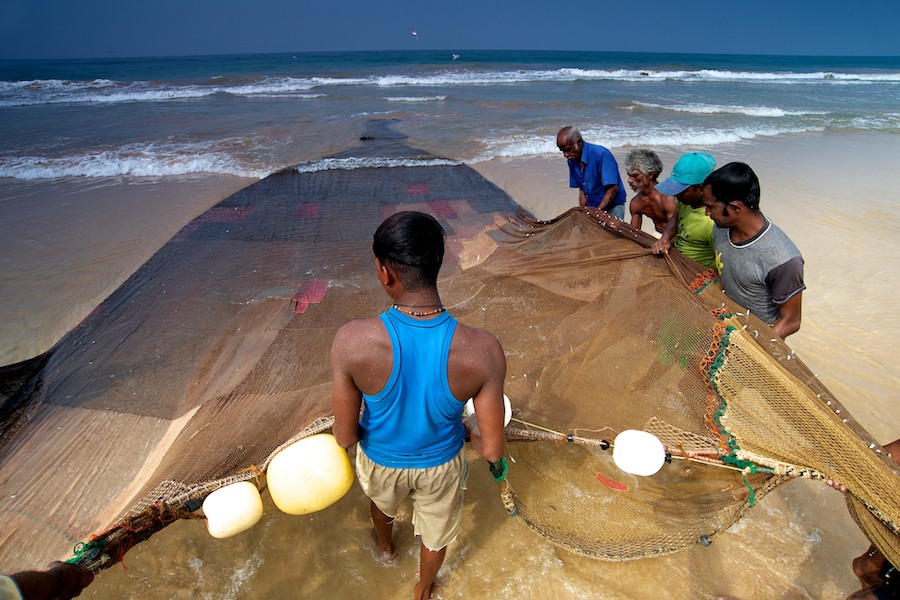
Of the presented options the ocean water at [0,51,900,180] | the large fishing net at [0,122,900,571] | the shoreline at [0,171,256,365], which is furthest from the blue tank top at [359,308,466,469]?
the ocean water at [0,51,900,180]

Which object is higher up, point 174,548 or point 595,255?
point 595,255

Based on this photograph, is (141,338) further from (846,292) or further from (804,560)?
(846,292)

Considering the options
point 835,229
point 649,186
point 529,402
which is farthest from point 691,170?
point 835,229

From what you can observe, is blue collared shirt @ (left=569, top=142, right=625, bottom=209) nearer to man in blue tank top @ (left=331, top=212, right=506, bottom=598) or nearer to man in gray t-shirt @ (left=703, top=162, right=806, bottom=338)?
man in gray t-shirt @ (left=703, top=162, right=806, bottom=338)

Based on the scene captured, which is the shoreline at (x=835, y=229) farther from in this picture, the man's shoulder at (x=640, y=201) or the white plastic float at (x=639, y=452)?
the white plastic float at (x=639, y=452)

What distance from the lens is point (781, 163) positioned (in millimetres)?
9117

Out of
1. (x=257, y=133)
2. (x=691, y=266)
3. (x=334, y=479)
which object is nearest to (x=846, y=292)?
(x=691, y=266)

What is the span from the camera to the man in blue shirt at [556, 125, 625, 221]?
4.23 metres

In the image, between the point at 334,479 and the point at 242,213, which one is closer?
the point at 334,479

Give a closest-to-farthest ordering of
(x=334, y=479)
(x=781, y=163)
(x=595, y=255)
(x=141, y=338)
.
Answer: (x=334, y=479), (x=595, y=255), (x=141, y=338), (x=781, y=163)

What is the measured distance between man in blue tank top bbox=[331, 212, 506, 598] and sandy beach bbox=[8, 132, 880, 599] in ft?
3.25

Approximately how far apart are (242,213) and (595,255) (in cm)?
495

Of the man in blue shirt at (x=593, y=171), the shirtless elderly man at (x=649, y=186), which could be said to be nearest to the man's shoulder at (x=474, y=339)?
the shirtless elderly man at (x=649, y=186)

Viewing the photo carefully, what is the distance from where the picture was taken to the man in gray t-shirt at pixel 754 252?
7.81 feet
